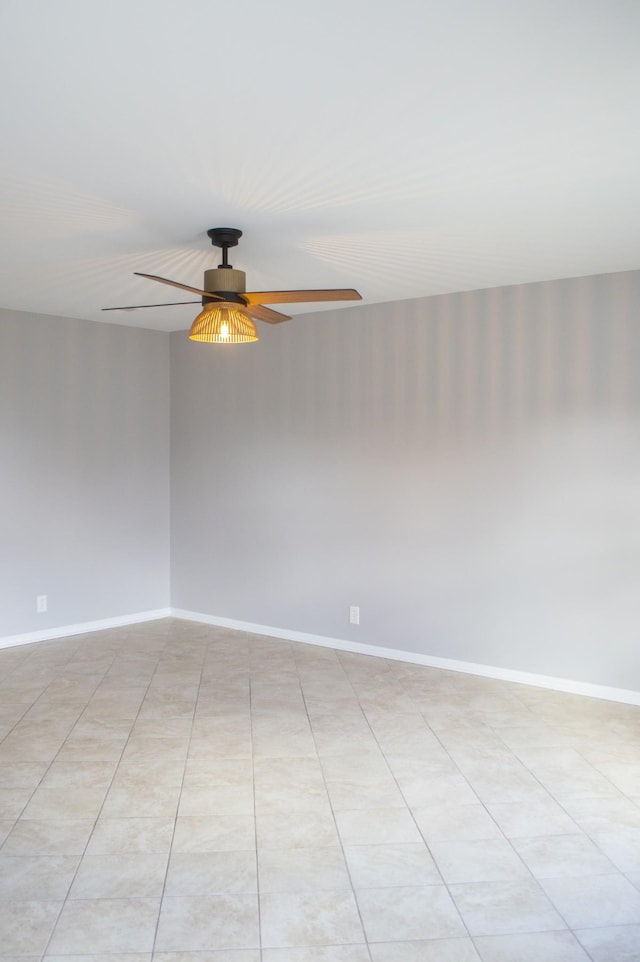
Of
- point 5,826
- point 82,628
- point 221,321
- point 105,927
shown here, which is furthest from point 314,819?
point 82,628

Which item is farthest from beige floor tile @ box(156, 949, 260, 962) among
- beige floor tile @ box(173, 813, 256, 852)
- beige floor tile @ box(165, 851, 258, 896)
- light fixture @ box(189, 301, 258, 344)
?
light fixture @ box(189, 301, 258, 344)

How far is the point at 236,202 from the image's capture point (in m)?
2.84

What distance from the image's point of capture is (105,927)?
2.12 meters

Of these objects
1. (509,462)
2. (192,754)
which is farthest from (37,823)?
(509,462)

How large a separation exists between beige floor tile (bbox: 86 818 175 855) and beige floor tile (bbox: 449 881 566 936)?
1011 mm

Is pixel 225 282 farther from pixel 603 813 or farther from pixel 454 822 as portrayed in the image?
pixel 603 813

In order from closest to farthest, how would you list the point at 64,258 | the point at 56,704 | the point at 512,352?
the point at 64,258 → the point at 56,704 → the point at 512,352

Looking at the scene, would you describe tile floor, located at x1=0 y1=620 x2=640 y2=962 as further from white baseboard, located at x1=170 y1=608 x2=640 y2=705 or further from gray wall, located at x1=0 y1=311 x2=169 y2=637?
gray wall, located at x1=0 y1=311 x2=169 y2=637

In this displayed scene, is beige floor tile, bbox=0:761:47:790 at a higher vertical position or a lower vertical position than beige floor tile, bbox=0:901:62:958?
higher

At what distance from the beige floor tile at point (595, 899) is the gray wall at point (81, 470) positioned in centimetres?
397

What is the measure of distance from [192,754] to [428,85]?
2.79 metres

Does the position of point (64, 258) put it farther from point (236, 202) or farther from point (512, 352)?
point (512, 352)

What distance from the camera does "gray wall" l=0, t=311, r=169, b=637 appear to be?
16.7 feet

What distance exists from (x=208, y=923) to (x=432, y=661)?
2756 mm
